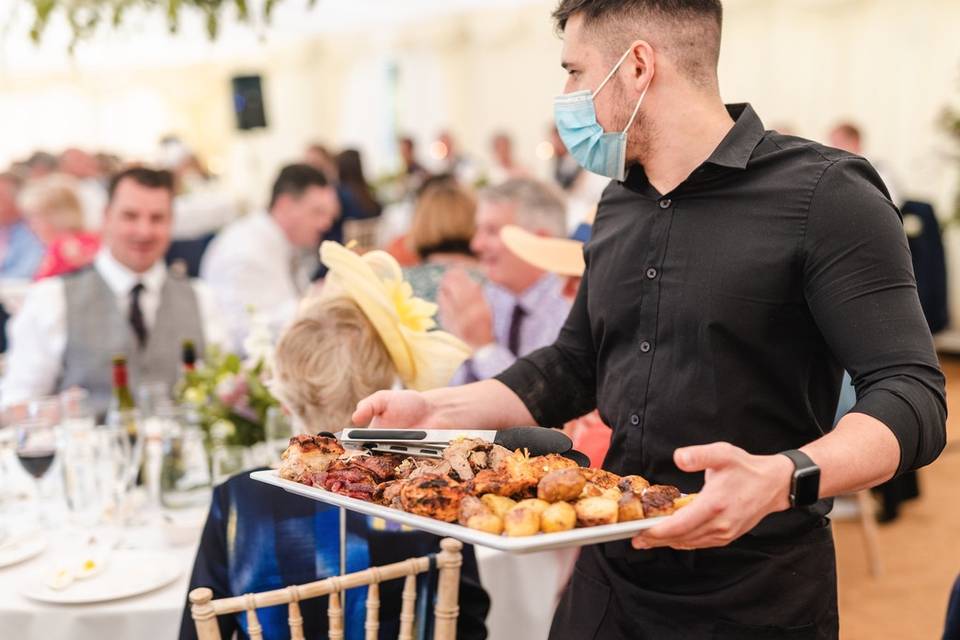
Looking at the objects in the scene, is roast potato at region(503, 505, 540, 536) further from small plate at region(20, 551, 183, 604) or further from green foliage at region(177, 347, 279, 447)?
green foliage at region(177, 347, 279, 447)

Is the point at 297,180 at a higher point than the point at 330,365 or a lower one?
higher

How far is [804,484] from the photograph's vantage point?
1025 mm

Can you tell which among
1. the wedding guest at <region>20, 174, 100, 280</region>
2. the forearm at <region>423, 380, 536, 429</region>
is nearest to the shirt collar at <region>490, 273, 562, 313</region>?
the forearm at <region>423, 380, 536, 429</region>

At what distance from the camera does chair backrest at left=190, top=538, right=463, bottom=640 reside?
1.41m

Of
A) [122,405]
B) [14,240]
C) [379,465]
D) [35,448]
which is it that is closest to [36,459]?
[35,448]

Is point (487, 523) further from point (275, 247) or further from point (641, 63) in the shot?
point (275, 247)

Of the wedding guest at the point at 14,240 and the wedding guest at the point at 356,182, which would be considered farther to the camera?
the wedding guest at the point at 356,182

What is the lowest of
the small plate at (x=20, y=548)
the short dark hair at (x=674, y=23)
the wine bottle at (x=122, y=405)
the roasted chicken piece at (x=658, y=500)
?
the small plate at (x=20, y=548)

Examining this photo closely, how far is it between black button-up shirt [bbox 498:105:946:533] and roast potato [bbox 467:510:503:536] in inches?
17.2

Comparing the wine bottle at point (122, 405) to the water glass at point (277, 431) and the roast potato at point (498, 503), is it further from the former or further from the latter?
the roast potato at point (498, 503)

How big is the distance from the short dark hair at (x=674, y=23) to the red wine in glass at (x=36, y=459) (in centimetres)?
143

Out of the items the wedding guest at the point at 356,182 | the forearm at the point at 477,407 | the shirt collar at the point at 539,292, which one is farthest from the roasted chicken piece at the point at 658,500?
the wedding guest at the point at 356,182

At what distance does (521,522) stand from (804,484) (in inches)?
11.7

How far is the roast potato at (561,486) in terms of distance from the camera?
1.08 meters
